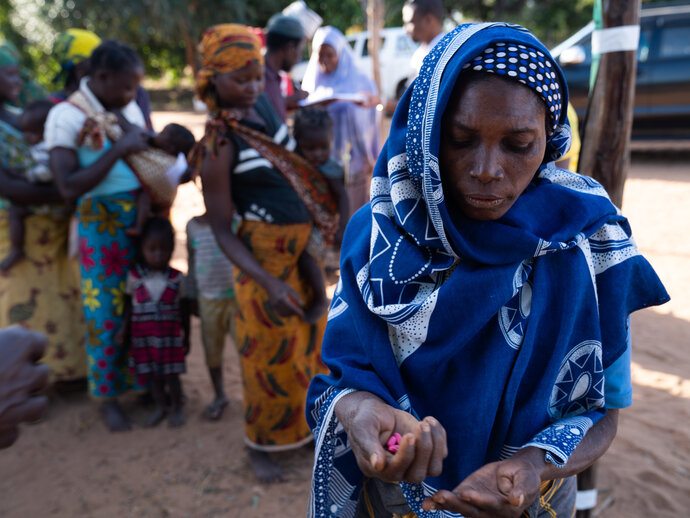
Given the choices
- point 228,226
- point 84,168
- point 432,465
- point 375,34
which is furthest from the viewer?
point 375,34

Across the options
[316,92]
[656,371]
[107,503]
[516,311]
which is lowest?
[107,503]

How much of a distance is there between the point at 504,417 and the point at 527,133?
62 cm

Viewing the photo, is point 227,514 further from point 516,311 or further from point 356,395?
point 516,311

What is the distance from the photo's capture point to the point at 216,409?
3.76m

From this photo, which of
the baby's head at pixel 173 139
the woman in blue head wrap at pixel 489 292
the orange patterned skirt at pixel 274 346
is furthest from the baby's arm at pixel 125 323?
the woman in blue head wrap at pixel 489 292

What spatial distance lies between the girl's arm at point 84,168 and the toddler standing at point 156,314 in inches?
17.1

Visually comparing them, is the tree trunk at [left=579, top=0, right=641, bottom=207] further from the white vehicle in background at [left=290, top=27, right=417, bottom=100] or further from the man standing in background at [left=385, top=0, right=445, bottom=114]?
the white vehicle in background at [left=290, top=27, right=417, bottom=100]

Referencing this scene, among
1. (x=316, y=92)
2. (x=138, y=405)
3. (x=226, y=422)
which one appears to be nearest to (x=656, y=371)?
(x=226, y=422)

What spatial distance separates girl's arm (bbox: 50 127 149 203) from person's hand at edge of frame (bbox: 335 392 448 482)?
8.27 ft

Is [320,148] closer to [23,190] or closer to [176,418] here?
[23,190]

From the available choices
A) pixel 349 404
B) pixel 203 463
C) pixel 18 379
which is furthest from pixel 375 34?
pixel 349 404

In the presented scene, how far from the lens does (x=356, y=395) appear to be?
4.28ft

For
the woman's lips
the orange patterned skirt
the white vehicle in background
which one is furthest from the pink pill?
the white vehicle in background

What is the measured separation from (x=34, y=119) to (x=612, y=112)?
3344mm
